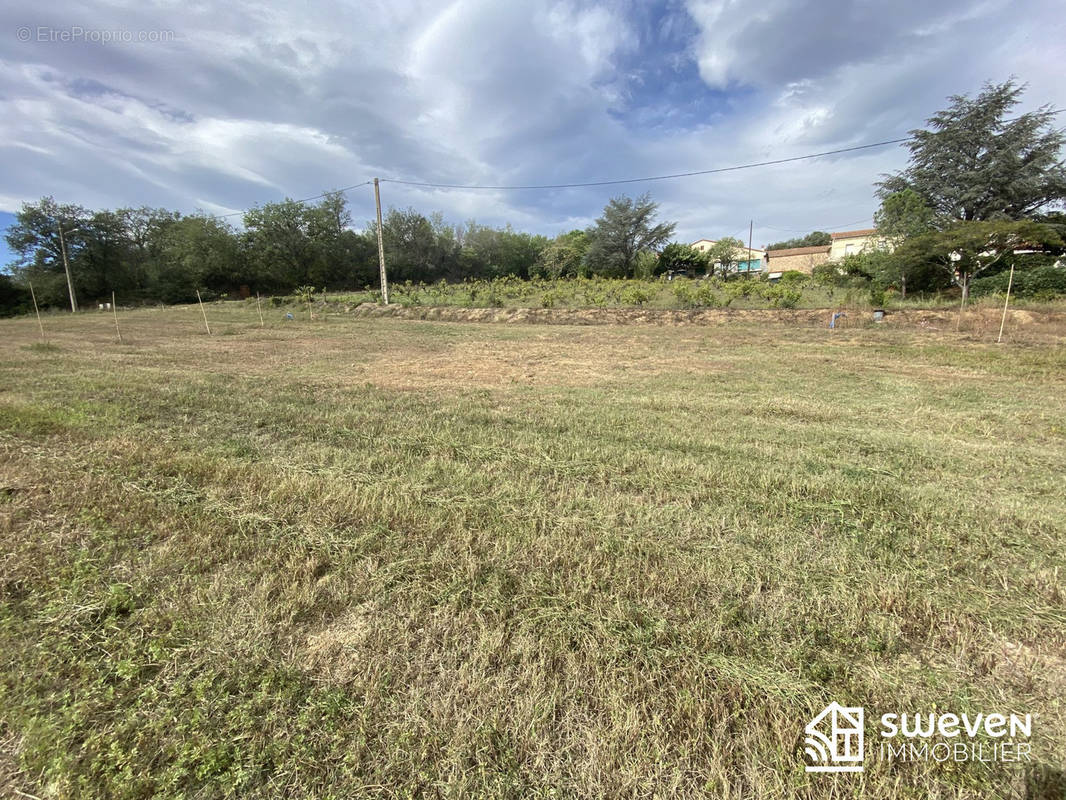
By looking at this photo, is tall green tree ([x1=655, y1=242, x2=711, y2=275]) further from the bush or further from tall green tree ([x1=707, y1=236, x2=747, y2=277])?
the bush

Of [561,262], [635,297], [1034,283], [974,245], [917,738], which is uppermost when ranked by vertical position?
[561,262]

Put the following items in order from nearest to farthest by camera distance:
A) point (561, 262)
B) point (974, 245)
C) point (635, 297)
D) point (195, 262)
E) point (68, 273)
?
point (974, 245) → point (635, 297) → point (68, 273) → point (195, 262) → point (561, 262)

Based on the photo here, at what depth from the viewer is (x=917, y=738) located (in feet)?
4.52

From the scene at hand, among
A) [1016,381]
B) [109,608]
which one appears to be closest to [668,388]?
[1016,381]

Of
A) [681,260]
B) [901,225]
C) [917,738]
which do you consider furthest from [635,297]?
[681,260]

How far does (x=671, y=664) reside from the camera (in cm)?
161

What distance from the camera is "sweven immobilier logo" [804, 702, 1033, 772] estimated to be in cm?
131

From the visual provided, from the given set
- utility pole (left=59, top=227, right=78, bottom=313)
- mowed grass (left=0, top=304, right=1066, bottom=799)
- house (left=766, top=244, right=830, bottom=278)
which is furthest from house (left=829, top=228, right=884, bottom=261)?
utility pole (left=59, top=227, right=78, bottom=313)

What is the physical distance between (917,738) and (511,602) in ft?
4.84

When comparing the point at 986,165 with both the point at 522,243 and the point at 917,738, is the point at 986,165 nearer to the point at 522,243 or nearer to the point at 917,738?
the point at 917,738

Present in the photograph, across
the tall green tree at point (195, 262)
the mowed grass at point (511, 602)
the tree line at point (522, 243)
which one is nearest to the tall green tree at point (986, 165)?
the tree line at point (522, 243)

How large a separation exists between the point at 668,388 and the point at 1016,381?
5816 millimetres

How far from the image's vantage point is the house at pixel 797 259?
46281mm

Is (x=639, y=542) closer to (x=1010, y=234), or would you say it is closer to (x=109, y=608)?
(x=109, y=608)
